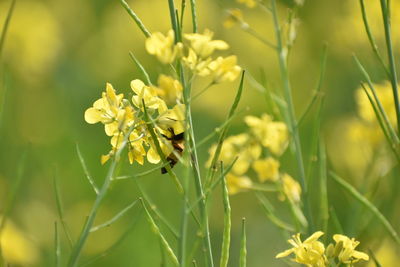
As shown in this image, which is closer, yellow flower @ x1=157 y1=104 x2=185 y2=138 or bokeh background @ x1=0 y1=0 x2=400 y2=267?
yellow flower @ x1=157 y1=104 x2=185 y2=138

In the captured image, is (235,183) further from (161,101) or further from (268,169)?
(161,101)

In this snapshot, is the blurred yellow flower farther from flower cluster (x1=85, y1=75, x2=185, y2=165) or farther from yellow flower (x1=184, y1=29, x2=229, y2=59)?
yellow flower (x1=184, y1=29, x2=229, y2=59)

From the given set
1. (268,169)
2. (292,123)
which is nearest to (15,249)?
(268,169)

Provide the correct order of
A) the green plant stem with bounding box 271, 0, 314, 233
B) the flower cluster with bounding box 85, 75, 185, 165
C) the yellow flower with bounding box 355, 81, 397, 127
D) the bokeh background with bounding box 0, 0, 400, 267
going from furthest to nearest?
the bokeh background with bounding box 0, 0, 400, 267 → the yellow flower with bounding box 355, 81, 397, 127 → the green plant stem with bounding box 271, 0, 314, 233 → the flower cluster with bounding box 85, 75, 185, 165

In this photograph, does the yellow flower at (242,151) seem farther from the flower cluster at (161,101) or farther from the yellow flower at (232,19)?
the flower cluster at (161,101)

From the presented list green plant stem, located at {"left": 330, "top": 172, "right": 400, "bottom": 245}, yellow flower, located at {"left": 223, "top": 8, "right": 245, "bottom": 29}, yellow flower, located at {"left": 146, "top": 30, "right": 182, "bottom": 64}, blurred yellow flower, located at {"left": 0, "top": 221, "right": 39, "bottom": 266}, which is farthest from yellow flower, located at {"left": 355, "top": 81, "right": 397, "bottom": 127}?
blurred yellow flower, located at {"left": 0, "top": 221, "right": 39, "bottom": 266}

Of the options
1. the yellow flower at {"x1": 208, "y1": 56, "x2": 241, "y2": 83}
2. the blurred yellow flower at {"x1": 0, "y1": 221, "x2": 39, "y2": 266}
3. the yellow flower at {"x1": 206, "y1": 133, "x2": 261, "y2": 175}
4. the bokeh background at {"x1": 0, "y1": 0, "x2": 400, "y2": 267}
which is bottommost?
the bokeh background at {"x1": 0, "y1": 0, "x2": 400, "y2": 267}

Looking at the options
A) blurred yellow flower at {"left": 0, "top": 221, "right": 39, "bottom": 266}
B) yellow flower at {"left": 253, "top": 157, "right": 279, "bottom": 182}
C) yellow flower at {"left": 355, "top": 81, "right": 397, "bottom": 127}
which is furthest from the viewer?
blurred yellow flower at {"left": 0, "top": 221, "right": 39, "bottom": 266}

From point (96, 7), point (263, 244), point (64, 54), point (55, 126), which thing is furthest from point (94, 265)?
point (96, 7)
